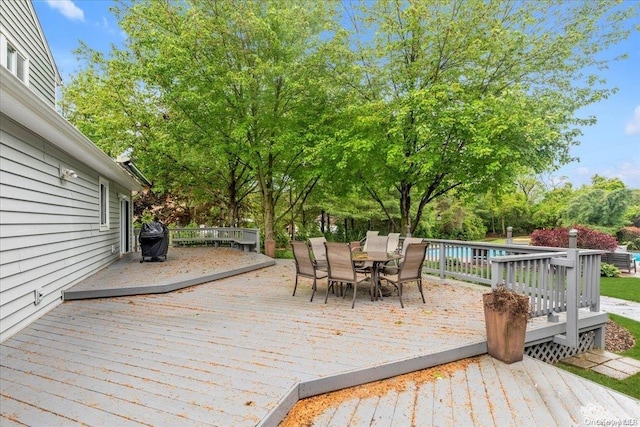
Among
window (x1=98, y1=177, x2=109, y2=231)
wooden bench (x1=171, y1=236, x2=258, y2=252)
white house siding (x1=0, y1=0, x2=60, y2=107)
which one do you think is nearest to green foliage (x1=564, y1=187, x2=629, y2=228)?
wooden bench (x1=171, y1=236, x2=258, y2=252)

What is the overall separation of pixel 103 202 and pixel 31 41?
3.72 metres

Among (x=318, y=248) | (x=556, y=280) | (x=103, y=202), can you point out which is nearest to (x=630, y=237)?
(x=556, y=280)

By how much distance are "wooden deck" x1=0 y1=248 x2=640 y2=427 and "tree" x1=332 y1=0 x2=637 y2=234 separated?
16.8 feet

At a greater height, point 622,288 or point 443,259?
point 443,259

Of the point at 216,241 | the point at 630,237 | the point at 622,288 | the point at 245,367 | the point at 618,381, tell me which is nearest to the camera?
the point at 245,367

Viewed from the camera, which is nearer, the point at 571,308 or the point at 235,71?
the point at 571,308

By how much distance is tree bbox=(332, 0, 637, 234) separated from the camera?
8.41 meters

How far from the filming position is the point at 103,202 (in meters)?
8.58

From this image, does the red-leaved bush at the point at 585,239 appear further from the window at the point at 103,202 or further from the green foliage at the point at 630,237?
the window at the point at 103,202

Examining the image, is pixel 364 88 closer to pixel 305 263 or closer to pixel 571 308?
pixel 305 263

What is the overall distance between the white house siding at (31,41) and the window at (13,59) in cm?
11

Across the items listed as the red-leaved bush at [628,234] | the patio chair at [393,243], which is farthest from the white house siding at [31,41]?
the red-leaved bush at [628,234]

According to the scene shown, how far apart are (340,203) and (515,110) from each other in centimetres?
1015

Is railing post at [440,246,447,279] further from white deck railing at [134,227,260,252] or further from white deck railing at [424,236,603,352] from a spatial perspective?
white deck railing at [134,227,260,252]
